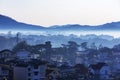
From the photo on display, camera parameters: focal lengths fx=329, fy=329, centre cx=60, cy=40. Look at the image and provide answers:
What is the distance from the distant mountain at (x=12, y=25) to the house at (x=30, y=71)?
4.09 m

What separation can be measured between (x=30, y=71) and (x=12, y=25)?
5644 millimetres

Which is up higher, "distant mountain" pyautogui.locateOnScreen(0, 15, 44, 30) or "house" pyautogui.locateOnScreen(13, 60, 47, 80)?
"distant mountain" pyautogui.locateOnScreen(0, 15, 44, 30)

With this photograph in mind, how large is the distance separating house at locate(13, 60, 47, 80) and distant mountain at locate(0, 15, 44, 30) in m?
4.09

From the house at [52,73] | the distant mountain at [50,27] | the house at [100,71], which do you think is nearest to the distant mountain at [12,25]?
the distant mountain at [50,27]

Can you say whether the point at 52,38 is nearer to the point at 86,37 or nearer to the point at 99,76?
the point at 86,37

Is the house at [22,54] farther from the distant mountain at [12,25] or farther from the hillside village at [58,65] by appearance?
the distant mountain at [12,25]

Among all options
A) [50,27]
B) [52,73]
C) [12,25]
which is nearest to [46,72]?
[52,73]

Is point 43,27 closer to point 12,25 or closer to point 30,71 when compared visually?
point 12,25

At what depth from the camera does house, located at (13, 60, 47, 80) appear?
563 cm

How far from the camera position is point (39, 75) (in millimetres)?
5824

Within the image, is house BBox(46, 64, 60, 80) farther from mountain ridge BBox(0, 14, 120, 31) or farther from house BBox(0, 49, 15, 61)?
mountain ridge BBox(0, 14, 120, 31)

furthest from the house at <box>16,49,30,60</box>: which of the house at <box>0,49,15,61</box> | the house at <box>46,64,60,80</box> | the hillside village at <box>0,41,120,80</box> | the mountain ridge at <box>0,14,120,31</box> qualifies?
the mountain ridge at <box>0,14,120,31</box>

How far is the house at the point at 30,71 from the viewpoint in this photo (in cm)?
563

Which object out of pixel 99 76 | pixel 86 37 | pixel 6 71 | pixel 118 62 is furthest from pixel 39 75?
pixel 86 37
